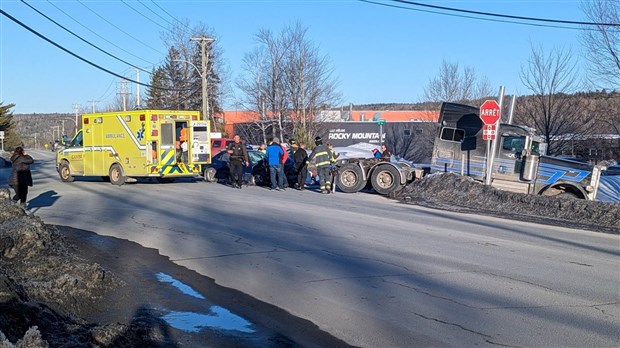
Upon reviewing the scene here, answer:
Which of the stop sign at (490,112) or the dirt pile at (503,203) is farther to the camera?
the stop sign at (490,112)

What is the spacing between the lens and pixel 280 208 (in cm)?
1627

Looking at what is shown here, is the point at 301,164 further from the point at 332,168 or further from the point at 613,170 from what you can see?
the point at 613,170

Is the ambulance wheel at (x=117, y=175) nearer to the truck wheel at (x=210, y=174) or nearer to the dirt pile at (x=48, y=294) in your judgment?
the truck wheel at (x=210, y=174)

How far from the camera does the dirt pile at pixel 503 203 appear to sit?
1487cm

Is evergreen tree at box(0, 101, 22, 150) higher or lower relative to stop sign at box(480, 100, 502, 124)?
lower

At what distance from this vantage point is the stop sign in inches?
707

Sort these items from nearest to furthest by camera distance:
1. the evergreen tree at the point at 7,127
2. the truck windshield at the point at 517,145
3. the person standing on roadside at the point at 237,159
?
1. the truck windshield at the point at 517,145
2. the person standing on roadside at the point at 237,159
3. the evergreen tree at the point at 7,127

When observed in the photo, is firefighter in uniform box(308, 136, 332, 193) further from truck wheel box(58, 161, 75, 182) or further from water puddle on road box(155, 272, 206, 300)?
water puddle on road box(155, 272, 206, 300)

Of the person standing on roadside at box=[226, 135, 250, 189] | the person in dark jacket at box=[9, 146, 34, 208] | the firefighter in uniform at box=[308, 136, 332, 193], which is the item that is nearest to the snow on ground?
the firefighter in uniform at box=[308, 136, 332, 193]

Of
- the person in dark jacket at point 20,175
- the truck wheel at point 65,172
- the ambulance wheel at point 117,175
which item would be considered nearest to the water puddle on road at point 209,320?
the person in dark jacket at point 20,175

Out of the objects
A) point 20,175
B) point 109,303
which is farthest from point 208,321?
point 20,175

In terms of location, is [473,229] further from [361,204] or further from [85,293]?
[85,293]

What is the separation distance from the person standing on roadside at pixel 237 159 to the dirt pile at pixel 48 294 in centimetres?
1179

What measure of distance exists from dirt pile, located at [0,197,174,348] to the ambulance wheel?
13.3 metres
